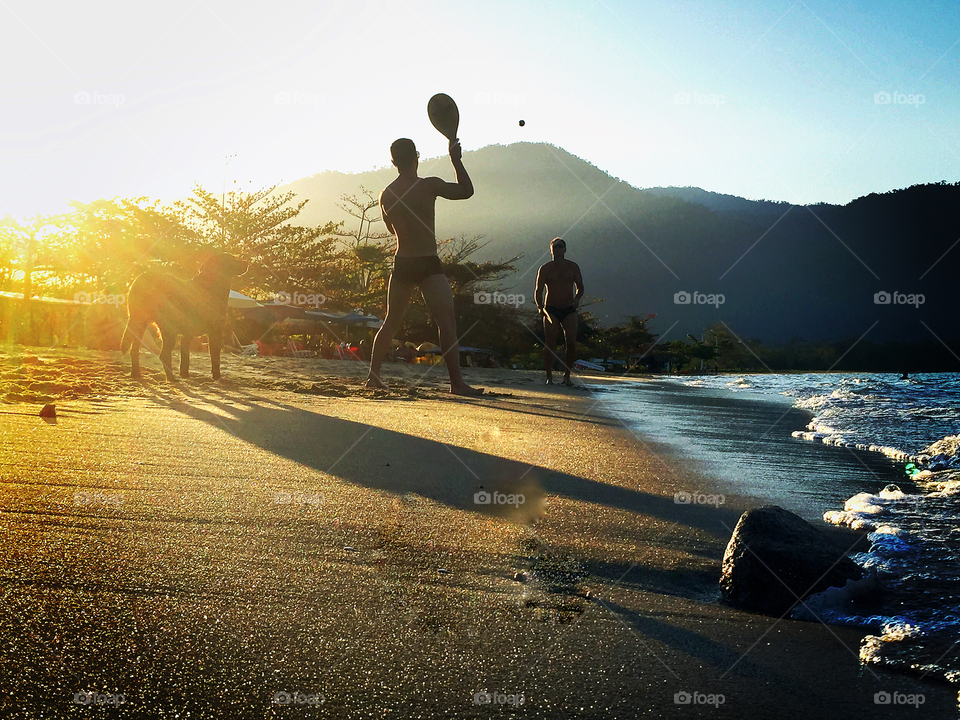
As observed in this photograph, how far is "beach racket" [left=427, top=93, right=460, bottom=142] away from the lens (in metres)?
5.89

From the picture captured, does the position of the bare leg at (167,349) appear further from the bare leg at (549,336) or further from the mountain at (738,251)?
the mountain at (738,251)

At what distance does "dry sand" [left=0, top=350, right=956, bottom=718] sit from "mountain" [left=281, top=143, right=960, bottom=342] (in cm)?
5497

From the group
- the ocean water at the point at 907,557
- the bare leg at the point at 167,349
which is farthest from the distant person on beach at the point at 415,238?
the ocean water at the point at 907,557

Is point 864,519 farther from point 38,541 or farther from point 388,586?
point 38,541

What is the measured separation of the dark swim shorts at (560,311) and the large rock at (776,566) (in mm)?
8351

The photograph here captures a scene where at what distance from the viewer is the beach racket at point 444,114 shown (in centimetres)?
589

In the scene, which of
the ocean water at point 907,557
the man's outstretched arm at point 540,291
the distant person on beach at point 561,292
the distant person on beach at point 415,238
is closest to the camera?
the ocean water at point 907,557

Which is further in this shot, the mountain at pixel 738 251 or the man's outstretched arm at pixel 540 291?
the mountain at pixel 738 251

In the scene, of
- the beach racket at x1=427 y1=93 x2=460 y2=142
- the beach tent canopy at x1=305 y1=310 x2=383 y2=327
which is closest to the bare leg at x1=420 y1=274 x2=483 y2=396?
the beach racket at x1=427 y1=93 x2=460 y2=142

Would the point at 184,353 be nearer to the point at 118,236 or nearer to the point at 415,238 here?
the point at 415,238

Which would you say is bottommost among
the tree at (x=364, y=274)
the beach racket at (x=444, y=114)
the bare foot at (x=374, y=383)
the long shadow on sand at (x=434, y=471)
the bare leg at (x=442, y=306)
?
the long shadow on sand at (x=434, y=471)

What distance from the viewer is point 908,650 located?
1536 millimetres

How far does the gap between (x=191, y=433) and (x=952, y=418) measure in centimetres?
749

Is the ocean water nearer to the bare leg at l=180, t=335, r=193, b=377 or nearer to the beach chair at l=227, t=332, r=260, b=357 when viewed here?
the bare leg at l=180, t=335, r=193, b=377
